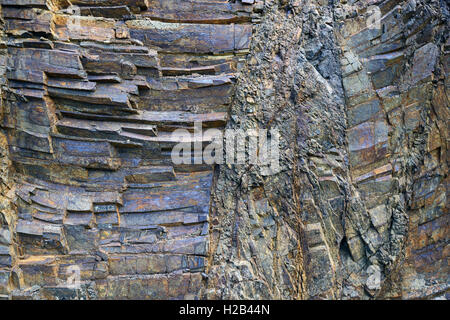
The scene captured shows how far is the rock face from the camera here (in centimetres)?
1071

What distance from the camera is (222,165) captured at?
11172 millimetres

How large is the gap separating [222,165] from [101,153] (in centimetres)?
286

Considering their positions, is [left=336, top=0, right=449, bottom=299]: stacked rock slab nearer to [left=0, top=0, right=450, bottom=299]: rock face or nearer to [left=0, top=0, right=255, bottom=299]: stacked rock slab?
[left=0, top=0, right=450, bottom=299]: rock face

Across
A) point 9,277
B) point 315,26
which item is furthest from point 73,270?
point 315,26

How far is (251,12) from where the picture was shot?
463 inches

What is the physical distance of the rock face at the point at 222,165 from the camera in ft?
35.1

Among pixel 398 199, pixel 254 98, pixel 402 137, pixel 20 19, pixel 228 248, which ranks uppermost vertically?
pixel 20 19

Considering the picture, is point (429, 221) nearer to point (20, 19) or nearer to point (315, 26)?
point (315, 26)

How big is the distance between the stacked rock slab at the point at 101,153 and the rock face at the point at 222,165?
0.12 ft

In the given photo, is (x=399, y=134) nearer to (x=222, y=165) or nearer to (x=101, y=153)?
(x=222, y=165)

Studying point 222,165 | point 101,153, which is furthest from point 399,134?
point 101,153

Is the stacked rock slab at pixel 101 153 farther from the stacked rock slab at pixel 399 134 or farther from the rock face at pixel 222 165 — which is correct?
the stacked rock slab at pixel 399 134

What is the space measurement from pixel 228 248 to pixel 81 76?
5269mm

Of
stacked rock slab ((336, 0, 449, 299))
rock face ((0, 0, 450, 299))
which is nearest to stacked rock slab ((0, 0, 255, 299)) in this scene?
rock face ((0, 0, 450, 299))
